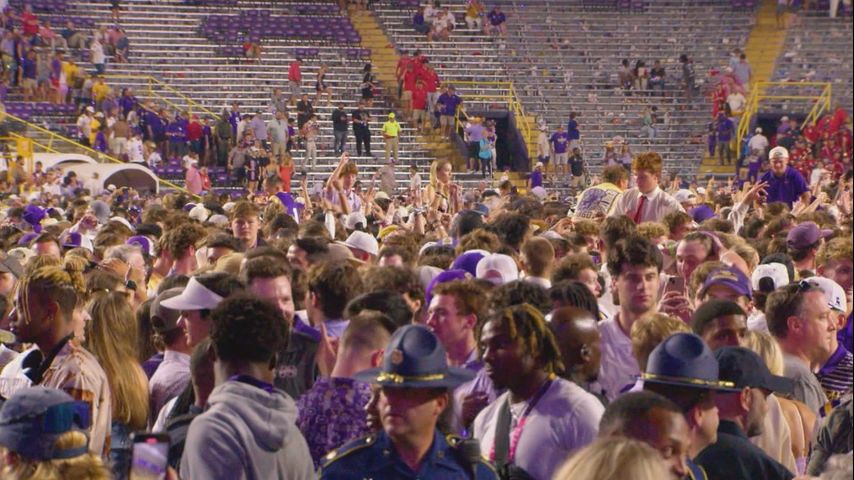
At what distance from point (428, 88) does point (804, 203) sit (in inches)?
804

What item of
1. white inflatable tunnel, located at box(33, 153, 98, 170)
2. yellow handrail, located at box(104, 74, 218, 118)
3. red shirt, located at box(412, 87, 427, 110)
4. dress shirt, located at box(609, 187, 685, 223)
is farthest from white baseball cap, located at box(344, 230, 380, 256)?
red shirt, located at box(412, 87, 427, 110)

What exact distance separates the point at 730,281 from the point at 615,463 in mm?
3334

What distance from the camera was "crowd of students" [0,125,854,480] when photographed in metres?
3.79

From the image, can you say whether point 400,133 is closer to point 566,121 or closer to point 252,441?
point 566,121

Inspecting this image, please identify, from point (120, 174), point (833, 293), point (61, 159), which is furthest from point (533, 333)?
point (61, 159)

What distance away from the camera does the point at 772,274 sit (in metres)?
7.00

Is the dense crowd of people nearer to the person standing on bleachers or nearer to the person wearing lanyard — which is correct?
the person wearing lanyard

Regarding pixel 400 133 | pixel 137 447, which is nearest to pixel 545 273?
pixel 137 447

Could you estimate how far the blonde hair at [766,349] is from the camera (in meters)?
4.93

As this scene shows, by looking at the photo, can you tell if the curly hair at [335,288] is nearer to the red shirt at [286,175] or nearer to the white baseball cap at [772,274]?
the white baseball cap at [772,274]

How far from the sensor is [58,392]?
11.9ft

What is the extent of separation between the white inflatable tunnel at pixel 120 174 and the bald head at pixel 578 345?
75.1 ft

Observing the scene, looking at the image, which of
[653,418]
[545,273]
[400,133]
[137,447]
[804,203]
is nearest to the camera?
[137,447]

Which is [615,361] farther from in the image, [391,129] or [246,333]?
[391,129]
